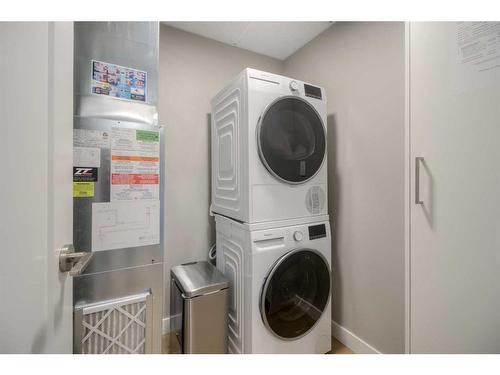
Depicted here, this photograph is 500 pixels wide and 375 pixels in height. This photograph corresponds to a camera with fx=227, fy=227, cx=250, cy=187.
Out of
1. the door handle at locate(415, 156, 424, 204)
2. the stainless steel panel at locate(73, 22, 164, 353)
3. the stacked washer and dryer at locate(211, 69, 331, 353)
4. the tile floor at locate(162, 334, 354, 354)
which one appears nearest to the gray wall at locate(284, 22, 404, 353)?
the tile floor at locate(162, 334, 354, 354)

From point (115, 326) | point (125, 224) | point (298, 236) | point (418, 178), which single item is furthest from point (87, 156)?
point (418, 178)

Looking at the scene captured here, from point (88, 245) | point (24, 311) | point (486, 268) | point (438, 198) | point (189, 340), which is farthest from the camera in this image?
point (189, 340)

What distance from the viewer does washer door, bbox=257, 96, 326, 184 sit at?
4.33 ft

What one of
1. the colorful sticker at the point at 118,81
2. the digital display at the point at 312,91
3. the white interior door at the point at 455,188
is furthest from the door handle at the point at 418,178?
the colorful sticker at the point at 118,81

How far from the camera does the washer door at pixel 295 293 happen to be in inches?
51.8

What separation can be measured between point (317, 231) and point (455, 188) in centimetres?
77

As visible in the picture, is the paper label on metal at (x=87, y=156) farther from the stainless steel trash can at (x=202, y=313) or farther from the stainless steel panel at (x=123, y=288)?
the stainless steel trash can at (x=202, y=313)

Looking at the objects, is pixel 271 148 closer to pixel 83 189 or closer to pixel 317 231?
pixel 317 231

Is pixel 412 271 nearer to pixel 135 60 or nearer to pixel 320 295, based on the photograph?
pixel 320 295

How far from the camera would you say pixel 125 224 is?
3.66 ft

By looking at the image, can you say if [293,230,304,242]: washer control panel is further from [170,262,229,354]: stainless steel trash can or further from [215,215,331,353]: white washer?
[170,262,229,354]: stainless steel trash can

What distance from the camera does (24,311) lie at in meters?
0.46
